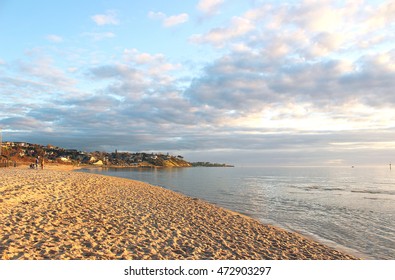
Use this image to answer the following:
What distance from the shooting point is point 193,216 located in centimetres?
1780

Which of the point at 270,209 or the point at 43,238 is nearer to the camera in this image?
the point at 43,238

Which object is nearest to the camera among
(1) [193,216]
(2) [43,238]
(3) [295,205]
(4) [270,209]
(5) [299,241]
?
(2) [43,238]

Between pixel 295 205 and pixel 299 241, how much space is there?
17248mm

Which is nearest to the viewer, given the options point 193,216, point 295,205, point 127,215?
point 127,215

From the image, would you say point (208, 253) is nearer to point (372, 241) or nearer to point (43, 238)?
point (43, 238)

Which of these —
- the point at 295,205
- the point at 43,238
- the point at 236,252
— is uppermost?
the point at 43,238

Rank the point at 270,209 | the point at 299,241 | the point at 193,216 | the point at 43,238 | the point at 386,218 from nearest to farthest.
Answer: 1. the point at 43,238
2. the point at 299,241
3. the point at 193,216
4. the point at 386,218
5. the point at 270,209

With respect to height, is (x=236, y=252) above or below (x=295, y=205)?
above
